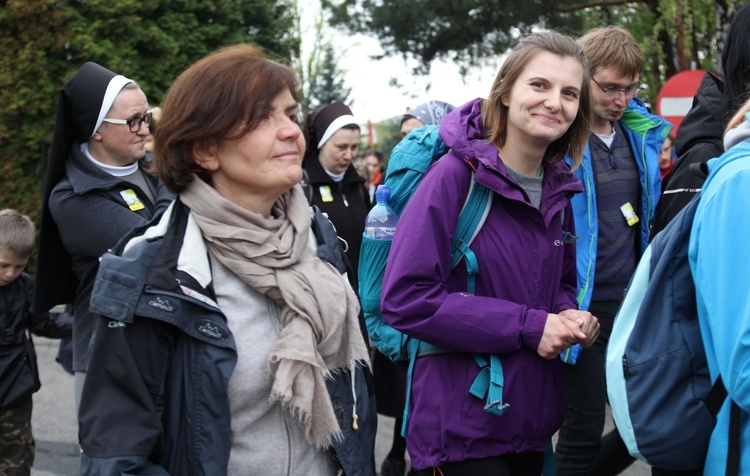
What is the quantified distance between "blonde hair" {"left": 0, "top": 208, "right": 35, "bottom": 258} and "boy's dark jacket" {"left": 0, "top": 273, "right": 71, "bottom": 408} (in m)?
0.22

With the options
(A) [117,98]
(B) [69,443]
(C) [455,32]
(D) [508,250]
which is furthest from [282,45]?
(D) [508,250]

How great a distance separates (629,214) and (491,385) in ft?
5.36

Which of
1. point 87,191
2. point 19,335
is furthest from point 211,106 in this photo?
point 19,335

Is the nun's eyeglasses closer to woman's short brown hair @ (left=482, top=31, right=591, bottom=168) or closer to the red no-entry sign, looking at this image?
woman's short brown hair @ (left=482, top=31, right=591, bottom=168)

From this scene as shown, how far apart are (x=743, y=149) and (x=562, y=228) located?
1016 millimetres

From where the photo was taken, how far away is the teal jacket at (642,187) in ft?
12.7

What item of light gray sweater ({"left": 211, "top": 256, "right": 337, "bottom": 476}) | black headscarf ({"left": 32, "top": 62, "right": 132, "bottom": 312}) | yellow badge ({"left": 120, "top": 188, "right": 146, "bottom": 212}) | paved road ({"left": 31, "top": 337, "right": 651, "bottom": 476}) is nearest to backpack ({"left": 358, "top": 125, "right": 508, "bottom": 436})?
light gray sweater ({"left": 211, "top": 256, "right": 337, "bottom": 476})

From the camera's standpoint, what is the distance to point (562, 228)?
3.09 metres

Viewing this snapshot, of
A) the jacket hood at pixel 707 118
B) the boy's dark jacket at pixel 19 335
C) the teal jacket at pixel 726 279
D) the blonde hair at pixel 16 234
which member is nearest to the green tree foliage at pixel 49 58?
the blonde hair at pixel 16 234

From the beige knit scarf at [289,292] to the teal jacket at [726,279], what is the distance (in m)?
0.97

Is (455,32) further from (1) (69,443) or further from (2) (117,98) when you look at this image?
(2) (117,98)

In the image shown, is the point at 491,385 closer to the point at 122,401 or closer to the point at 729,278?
the point at 729,278

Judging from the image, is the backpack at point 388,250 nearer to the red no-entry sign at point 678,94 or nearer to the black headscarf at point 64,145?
the black headscarf at point 64,145

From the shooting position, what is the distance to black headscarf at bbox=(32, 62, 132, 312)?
3.63 meters
